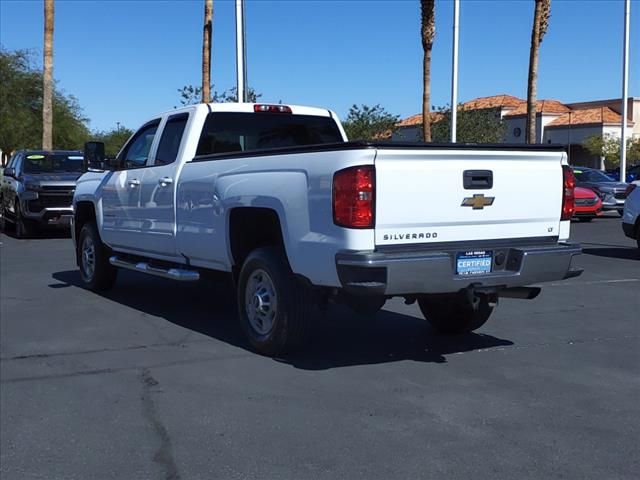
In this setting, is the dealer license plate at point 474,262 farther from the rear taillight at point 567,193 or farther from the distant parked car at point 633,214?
the distant parked car at point 633,214

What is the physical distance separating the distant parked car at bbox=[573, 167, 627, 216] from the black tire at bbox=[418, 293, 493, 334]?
1800 centimetres

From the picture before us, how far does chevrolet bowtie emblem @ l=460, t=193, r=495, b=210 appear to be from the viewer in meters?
5.67

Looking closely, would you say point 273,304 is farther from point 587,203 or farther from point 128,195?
point 587,203

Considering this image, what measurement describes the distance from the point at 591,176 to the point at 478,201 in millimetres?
21282

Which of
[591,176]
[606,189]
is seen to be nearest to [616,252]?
[606,189]

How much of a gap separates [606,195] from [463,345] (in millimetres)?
19135

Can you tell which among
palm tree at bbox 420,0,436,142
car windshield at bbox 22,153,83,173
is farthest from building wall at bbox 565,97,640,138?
car windshield at bbox 22,153,83,173

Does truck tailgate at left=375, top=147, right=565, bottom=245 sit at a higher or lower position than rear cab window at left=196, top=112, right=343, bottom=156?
lower

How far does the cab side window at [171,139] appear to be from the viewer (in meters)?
7.79

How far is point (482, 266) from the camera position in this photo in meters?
5.75

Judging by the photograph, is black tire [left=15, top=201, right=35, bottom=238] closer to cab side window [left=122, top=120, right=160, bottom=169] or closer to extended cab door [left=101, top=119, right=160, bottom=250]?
extended cab door [left=101, top=119, right=160, bottom=250]

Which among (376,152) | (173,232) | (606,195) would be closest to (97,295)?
(173,232)

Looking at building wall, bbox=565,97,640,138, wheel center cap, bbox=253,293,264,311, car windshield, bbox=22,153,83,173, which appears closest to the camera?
wheel center cap, bbox=253,293,264,311

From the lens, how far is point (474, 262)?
570 cm
